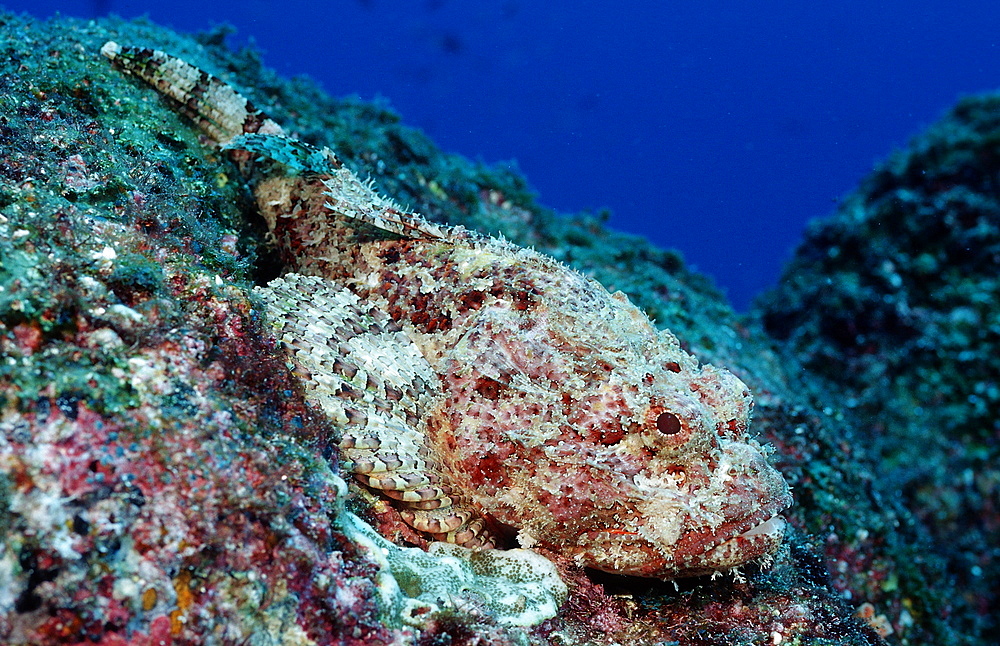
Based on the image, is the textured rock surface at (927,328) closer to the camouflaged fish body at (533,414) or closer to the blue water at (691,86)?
the camouflaged fish body at (533,414)

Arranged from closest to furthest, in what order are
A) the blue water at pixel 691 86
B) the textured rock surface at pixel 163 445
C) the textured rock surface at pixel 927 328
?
the textured rock surface at pixel 163 445
the textured rock surface at pixel 927 328
the blue water at pixel 691 86

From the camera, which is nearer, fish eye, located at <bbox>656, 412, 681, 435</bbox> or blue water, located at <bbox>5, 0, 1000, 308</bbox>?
fish eye, located at <bbox>656, 412, 681, 435</bbox>

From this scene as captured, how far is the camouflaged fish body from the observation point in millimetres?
2943

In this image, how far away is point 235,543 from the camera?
6.05 ft

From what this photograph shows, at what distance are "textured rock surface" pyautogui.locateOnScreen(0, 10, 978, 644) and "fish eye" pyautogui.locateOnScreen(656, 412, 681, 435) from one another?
85cm

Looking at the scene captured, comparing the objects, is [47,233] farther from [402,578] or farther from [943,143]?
[943,143]

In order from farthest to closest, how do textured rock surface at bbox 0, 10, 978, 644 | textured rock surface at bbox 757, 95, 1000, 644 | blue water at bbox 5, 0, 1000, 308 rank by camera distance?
blue water at bbox 5, 0, 1000, 308
textured rock surface at bbox 757, 95, 1000, 644
textured rock surface at bbox 0, 10, 978, 644

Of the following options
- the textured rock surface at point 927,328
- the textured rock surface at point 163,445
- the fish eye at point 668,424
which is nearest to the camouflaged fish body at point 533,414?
the fish eye at point 668,424

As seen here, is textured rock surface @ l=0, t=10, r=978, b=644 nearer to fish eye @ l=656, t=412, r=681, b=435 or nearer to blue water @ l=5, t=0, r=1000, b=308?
fish eye @ l=656, t=412, r=681, b=435

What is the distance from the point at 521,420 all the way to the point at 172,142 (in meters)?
3.11

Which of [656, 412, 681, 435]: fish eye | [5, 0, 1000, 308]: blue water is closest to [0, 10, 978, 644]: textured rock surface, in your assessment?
[656, 412, 681, 435]: fish eye

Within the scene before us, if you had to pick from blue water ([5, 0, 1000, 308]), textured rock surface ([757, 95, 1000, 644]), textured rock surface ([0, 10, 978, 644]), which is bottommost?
textured rock surface ([0, 10, 978, 644])

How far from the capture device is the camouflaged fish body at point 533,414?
2.94 m

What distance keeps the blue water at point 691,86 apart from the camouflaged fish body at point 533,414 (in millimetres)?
111571
